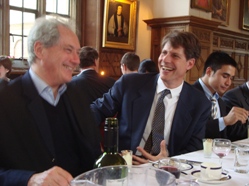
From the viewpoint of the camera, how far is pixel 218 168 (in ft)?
5.30

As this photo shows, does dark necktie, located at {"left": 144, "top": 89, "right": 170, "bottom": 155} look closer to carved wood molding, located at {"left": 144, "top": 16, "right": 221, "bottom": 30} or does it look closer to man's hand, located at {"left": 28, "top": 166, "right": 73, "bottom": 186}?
man's hand, located at {"left": 28, "top": 166, "right": 73, "bottom": 186}

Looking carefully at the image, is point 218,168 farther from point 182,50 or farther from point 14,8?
point 14,8

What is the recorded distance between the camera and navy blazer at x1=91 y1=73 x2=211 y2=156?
242 cm

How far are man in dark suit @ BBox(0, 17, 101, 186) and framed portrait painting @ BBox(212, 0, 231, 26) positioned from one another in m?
7.38

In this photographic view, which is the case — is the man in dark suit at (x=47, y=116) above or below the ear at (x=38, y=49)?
below

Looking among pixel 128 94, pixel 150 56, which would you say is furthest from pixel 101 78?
pixel 150 56

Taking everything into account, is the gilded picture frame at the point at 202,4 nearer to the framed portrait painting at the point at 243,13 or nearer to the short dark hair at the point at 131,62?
the framed portrait painting at the point at 243,13

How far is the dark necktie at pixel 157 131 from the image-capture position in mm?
2373

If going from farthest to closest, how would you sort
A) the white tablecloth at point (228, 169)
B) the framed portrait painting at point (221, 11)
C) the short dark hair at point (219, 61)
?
the framed portrait painting at point (221, 11), the short dark hair at point (219, 61), the white tablecloth at point (228, 169)

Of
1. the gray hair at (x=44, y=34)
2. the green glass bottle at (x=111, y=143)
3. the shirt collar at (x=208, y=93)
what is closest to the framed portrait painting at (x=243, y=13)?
the shirt collar at (x=208, y=93)

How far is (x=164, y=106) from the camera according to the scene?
8.09 feet

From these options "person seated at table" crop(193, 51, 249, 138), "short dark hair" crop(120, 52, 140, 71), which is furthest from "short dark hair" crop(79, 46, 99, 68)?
"person seated at table" crop(193, 51, 249, 138)

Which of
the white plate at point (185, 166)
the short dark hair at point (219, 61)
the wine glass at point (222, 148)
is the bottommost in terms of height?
the white plate at point (185, 166)

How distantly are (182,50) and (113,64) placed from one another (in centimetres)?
484
